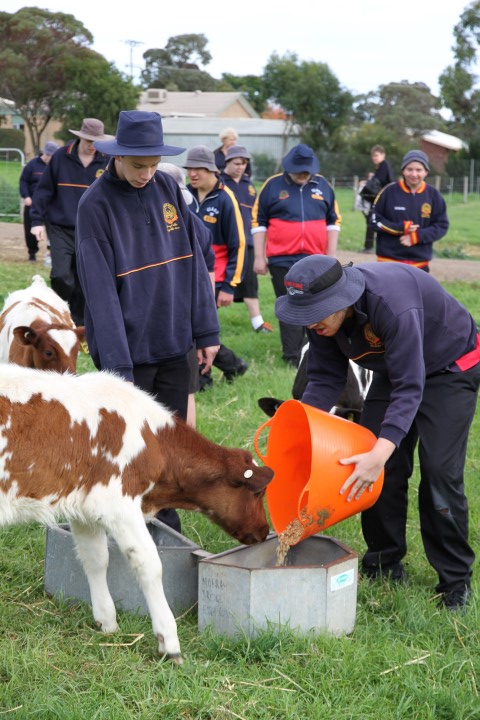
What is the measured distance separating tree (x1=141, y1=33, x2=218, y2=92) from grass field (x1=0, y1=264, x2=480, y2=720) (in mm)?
103925

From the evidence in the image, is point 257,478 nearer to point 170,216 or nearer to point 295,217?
point 170,216

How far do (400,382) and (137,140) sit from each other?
1.79m

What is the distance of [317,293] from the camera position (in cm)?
439

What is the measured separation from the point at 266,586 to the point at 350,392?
10.0ft

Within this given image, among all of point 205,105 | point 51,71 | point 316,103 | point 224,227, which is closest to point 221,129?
point 316,103

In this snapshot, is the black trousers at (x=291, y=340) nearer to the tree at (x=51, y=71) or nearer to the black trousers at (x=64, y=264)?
the black trousers at (x=64, y=264)

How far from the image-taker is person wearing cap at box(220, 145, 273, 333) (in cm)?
1194

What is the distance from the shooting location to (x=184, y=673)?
4.18m

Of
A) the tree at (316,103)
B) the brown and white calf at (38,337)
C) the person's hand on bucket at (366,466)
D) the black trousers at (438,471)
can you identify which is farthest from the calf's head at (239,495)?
the tree at (316,103)

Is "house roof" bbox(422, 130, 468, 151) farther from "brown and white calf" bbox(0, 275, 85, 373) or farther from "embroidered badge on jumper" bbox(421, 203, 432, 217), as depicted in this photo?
"brown and white calf" bbox(0, 275, 85, 373)

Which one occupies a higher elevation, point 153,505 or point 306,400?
point 306,400

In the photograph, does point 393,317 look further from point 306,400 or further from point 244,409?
point 244,409

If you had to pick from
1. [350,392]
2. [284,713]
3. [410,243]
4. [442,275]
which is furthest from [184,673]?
[442,275]

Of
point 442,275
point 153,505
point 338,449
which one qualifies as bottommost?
point 442,275
